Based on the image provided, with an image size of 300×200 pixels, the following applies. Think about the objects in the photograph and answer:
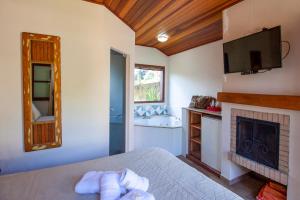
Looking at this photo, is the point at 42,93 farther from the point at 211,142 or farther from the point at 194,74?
the point at 194,74

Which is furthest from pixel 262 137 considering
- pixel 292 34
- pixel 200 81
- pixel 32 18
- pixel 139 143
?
pixel 32 18

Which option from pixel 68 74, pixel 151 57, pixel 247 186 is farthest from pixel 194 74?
pixel 68 74

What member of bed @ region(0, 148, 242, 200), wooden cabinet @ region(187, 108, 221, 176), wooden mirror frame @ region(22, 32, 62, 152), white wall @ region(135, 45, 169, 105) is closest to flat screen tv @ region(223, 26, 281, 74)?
wooden cabinet @ region(187, 108, 221, 176)

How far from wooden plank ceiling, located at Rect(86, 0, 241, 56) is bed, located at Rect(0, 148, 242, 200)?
1.91m

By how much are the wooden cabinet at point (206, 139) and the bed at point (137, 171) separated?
1.42 metres

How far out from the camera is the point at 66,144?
2275mm

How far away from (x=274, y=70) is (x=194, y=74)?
198 cm

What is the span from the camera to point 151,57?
4496mm

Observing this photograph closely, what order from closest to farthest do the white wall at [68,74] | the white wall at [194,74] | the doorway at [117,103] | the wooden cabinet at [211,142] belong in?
1. the white wall at [68,74]
2. the wooden cabinet at [211,142]
3. the doorway at [117,103]
4. the white wall at [194,74]

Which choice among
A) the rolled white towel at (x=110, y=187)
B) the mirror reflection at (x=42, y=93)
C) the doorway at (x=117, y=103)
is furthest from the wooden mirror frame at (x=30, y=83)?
the rolled white towel at (x=110, y=187)

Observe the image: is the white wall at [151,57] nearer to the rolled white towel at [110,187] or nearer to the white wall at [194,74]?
the white wall at [194,74]

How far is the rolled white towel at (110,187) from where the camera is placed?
41.1 inches

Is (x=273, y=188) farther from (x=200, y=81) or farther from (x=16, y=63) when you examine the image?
(x=16, y=63)

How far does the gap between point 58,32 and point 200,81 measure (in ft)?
8.85
